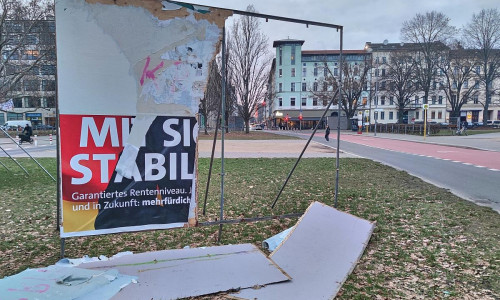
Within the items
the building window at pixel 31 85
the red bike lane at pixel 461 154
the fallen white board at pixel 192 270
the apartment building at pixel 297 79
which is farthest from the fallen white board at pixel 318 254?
the apartment building at pixel 297 79

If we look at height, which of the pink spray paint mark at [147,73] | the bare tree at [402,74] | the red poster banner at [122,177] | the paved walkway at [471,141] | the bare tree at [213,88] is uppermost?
the bare tree at [402,74]

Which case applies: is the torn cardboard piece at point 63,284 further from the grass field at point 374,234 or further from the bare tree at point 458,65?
the bare tree at point 458,65

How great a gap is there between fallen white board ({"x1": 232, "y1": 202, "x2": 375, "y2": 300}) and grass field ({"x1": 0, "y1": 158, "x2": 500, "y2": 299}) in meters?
0.18

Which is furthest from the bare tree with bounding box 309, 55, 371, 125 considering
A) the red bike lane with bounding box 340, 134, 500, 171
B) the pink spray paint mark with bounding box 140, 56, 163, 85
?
the pink spray paint mark with bounding box 140, 56, 163, 85

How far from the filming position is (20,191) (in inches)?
312

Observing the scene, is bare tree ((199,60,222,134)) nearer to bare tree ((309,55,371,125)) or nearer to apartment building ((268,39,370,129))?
bare tree ((309,55,371,125))

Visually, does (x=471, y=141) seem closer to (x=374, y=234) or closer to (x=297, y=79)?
(x=374, y=234)

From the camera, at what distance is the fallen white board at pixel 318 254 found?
3.19m

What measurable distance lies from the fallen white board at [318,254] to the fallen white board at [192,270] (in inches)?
7.0

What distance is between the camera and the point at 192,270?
354cm

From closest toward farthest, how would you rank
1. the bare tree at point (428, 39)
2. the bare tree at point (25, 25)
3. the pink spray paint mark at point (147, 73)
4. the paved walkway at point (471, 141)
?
1. the pink spray paint mark at point (147, 73)
2. the bare tree at point (25, 25)
3. the paved walkway at point (471, 141)
4. the bare tree at point (428, 39)

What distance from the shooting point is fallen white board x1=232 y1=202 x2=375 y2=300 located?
126 inches

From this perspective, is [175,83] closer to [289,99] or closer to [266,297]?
[266,297]

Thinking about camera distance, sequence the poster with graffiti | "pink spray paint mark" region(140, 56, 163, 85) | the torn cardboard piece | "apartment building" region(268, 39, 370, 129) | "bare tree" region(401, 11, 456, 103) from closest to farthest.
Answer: the torn cardboard piece < the poster with graffiti < "pink spray paint mark" region(140, 56, 163, 85) < "bare tree" region(401, 11, 456, 103) < "apartment building" region(268, 39, 370, 129)
